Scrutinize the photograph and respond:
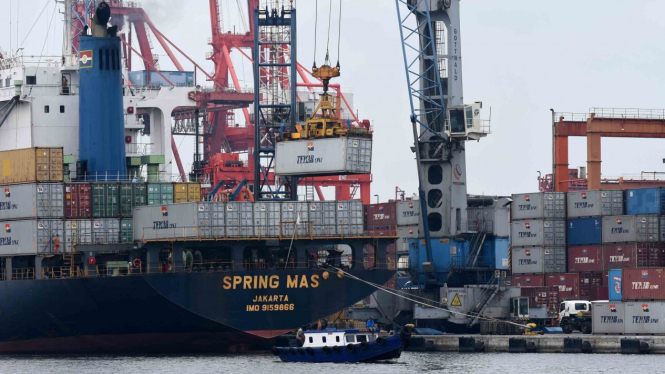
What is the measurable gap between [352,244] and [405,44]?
19.4 meters

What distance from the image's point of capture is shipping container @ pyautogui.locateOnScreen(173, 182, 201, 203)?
7562 cm

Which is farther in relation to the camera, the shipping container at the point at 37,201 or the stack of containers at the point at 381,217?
the stack of containers at the point at 381,217

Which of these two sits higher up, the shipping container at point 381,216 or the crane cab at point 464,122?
the crane cab at point 464,122

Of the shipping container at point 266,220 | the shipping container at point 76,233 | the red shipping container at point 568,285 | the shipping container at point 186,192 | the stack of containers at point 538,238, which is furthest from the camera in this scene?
the stack of containers at point 538,238

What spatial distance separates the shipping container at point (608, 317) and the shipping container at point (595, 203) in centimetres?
1554

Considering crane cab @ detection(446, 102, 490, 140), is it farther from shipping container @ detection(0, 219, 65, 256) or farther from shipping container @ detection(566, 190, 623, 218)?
shipping container @ detection(0, 219, 65, 256)

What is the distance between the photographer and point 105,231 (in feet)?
241

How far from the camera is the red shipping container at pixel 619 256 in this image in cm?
8569

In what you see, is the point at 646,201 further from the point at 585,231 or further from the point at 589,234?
the point at 585,231

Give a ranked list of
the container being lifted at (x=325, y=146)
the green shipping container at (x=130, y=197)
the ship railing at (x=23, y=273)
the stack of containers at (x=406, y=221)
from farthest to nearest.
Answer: the stack of containers at (x=406, y=221) → the container being lifted at (x=325, y=146) → the green shipping container at (x=130, y=197) → the ship railing at (x=23, y=273)

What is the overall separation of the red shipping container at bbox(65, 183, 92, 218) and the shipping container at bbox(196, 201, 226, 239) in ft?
24.3

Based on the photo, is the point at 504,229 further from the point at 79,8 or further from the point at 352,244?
the point at 79,8

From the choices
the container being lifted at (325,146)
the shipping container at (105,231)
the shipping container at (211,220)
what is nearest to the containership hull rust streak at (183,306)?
the shipping container at (211,220)

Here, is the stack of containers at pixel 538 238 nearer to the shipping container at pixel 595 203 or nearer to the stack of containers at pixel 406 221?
the shipping container at pixel 595 203
